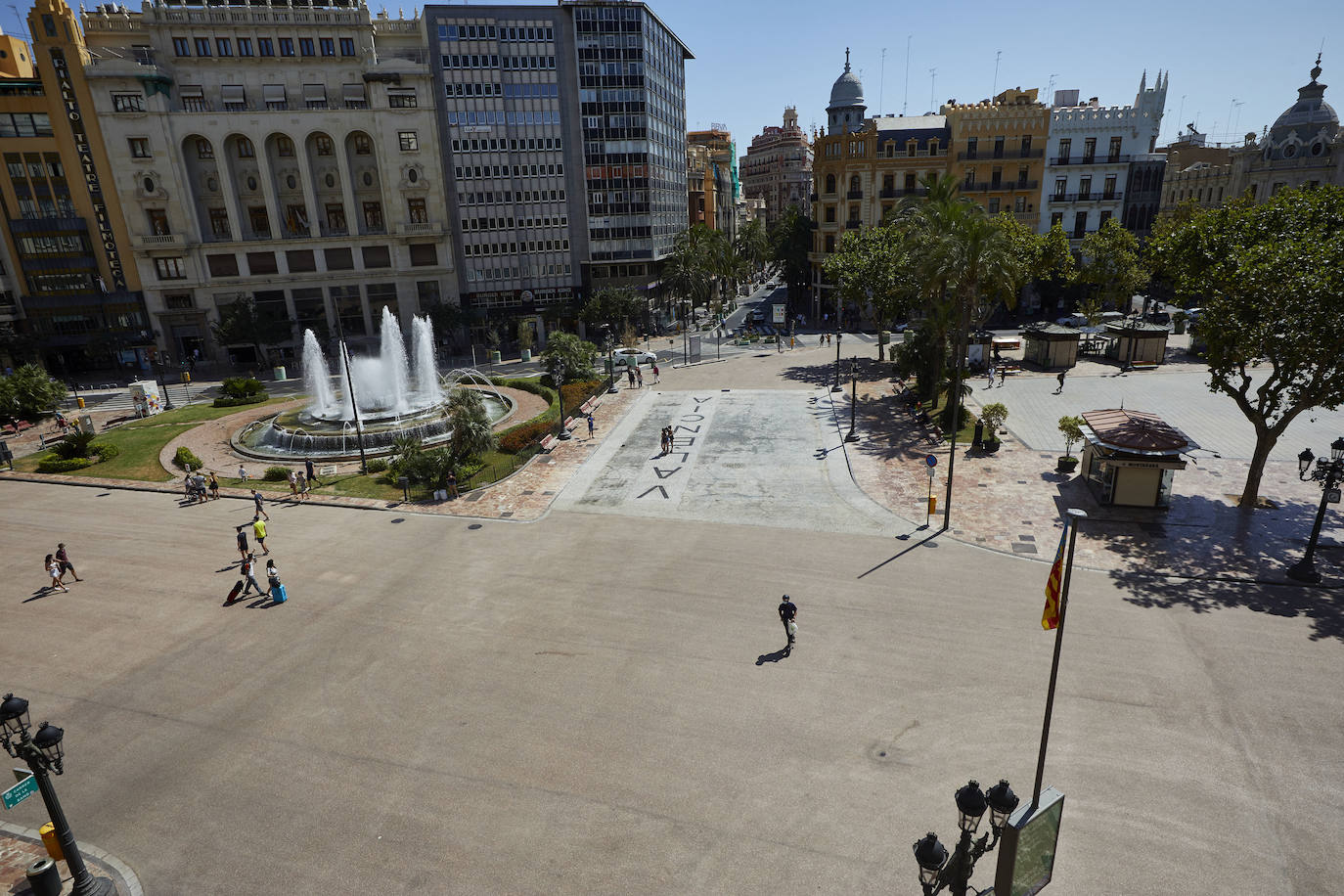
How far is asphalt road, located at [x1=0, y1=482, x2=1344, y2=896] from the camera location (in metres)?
11.7

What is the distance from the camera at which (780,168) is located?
179 m

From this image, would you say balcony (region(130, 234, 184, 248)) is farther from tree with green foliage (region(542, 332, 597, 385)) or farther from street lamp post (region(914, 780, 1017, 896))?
street lamp post (region(914, 780, 1017, 896))

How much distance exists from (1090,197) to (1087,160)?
149 inches

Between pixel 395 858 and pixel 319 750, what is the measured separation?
3828 mm

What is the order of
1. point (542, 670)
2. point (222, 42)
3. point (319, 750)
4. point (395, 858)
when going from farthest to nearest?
point (222, 42), point (542, 670), point (319, 750), point (395, 858)

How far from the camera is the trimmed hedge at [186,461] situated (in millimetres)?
33094

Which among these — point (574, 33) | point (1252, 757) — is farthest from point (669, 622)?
point (574, 33)

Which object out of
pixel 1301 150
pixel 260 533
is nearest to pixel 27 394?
pixel 260 533

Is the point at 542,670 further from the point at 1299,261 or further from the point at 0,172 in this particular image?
the point at 0,172

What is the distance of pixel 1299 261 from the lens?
21.4m

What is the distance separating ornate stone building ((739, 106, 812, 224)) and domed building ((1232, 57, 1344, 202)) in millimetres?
100237

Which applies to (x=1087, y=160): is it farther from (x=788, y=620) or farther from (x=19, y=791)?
(x=19, y=791)

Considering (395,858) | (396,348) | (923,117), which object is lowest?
(395,858)

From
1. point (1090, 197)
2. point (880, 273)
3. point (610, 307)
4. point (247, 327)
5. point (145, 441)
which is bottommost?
point (145, 441)
